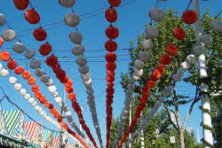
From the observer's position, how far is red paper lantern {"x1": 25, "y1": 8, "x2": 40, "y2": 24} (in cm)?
646

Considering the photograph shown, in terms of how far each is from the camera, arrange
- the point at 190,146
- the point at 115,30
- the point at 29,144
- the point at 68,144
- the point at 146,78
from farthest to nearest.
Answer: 1. the point at 190,146
2. the point at 68,144
3. the point at 146,78
4. the point at 29,144
5. the point at 115,30

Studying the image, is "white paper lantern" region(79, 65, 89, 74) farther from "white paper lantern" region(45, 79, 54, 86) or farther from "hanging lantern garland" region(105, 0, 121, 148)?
"white paper lantern" region(45, 79, 54, 86)

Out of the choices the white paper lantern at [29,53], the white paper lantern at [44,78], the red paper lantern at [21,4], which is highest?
the red paper lantern at [21,4]

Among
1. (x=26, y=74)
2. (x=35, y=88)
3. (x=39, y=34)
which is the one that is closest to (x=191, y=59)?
(x=39, y=34)

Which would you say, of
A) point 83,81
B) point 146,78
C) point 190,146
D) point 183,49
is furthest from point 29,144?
point 190,146

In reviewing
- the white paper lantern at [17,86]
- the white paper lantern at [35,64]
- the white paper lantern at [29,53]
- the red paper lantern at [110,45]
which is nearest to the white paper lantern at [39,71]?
the white paper lantern at [35,64]

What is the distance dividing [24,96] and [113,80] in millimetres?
4036

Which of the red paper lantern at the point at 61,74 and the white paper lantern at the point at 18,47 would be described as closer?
the white paper lantern at the point at 18,47

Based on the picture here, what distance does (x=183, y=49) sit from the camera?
19531 mm

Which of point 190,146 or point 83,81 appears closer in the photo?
point 83,81

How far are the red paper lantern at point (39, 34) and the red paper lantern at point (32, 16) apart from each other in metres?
0.36

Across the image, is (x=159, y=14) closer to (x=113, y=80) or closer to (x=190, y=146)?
(x=113, y=80)

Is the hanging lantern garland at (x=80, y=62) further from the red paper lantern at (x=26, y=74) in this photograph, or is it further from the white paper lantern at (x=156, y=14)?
the white paper lantern at (x=156, y=14)

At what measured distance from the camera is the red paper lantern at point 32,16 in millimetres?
6465
